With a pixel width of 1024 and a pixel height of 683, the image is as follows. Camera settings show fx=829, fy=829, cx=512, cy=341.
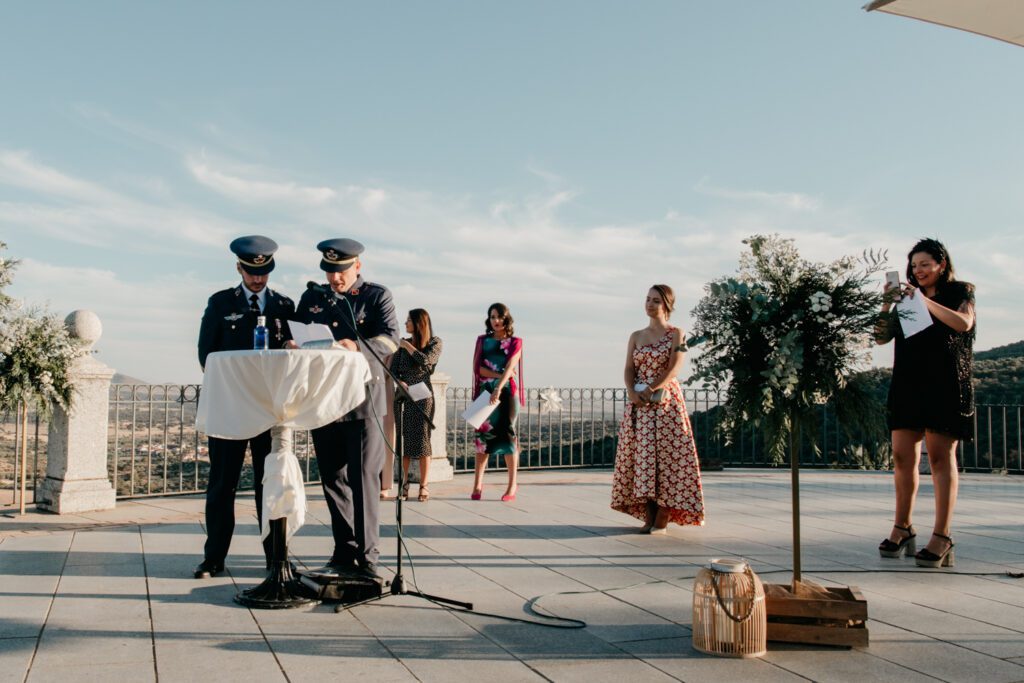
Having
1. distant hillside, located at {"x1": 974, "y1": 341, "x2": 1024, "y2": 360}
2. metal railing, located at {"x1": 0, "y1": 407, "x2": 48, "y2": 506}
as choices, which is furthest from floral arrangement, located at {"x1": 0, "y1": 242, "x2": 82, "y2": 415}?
distant hillside, located at {"x1": 974, "y1": 341, "x2": 1024, "y2": 360}

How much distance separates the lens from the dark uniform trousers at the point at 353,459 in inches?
193

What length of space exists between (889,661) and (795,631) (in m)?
0.41

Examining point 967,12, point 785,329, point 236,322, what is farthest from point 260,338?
point 967,12

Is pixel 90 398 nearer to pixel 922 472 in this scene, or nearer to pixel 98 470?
pixel 98 470

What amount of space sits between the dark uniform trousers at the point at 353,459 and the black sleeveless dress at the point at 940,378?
342cm

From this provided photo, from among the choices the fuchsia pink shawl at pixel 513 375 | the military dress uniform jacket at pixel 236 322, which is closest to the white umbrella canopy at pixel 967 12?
the military dress uniform jacket at pixel 236 322

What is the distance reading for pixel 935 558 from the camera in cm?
551

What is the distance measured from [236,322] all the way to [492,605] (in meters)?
2.31

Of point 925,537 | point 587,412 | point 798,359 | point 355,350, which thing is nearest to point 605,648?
point 798,359

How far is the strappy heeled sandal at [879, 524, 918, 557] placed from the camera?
584cm

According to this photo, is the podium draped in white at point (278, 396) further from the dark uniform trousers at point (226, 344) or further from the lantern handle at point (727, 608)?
the lantern handle at point (727, 608)

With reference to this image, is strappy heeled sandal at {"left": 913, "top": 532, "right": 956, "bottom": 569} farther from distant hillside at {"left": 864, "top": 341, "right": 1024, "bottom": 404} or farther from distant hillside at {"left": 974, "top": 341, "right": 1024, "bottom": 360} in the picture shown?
distant hillside at {"left": 974, "top": 341, "right": 1024, "bottom": 360}

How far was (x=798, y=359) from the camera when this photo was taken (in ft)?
12.3

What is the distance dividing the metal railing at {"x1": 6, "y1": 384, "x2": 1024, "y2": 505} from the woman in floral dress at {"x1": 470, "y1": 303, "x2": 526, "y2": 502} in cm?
38
